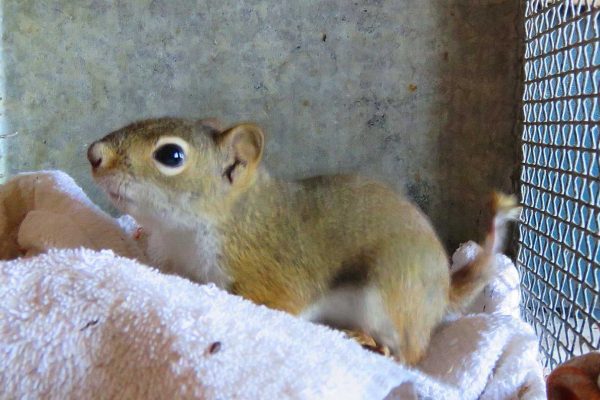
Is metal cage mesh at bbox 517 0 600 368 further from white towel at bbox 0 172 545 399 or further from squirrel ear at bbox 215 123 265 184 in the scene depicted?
squirrel ear at bbox 215 123 265 184

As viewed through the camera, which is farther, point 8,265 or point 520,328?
point 520,328

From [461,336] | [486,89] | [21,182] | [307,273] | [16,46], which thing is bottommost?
[461,336]

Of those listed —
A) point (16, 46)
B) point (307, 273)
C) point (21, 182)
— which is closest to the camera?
point (307, 273)

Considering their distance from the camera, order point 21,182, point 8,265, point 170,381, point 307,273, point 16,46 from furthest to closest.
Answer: point 16,46, point 21,182, point 307,273, point 8,265, point 170,381

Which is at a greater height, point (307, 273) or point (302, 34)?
point (302, 34)

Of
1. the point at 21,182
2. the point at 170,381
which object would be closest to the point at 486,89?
the point at 21,182

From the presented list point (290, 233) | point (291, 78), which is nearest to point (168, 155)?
point (290, 233)

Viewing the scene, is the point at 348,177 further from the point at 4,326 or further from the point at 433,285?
the point at 4,326
